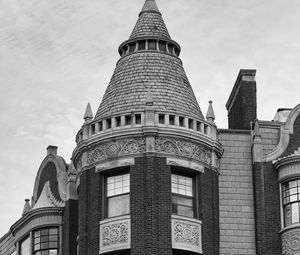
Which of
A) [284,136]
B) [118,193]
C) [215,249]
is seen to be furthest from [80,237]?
[284,136]

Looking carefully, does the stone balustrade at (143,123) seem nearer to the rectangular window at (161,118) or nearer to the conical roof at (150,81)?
the rectangular window at (161,118)

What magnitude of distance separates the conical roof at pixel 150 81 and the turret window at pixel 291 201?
523 cm

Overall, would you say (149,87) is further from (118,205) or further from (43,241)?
(43,241)

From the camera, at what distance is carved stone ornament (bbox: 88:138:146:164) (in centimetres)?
5528

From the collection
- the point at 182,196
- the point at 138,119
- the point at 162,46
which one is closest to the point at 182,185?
the point at 182,196

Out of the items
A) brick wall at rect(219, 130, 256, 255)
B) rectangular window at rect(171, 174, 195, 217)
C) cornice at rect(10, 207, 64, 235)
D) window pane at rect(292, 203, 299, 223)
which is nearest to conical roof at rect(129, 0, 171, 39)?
brick wall at rect(219, 130, 256, 255)

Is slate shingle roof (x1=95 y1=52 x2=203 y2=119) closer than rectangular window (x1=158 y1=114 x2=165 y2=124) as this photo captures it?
No

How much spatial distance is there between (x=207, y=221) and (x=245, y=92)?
9.37 m

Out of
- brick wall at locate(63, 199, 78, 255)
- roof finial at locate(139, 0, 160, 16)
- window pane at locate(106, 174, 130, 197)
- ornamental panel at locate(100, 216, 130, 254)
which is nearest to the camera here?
ornamental panel at locate(100, 216, 130, 254)

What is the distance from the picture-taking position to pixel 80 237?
181 ft

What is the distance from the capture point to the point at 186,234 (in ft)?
177

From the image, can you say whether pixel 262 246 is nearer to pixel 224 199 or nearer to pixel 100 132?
pixel 224 199

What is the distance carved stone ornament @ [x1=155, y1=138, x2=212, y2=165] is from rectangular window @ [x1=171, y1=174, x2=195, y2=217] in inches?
41.8

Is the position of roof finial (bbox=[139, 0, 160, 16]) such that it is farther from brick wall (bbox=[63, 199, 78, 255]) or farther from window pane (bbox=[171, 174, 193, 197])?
brick wall (bbox=[63, 199, 78, 255])
